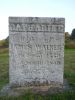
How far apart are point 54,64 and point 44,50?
0.46 m

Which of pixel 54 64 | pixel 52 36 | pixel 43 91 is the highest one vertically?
pixel 52 36

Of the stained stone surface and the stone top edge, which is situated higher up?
the stone top edge

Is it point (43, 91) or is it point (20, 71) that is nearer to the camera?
point (43, 91)

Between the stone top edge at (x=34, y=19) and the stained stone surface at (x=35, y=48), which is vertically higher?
the stone top edge at (x=34, y=19)

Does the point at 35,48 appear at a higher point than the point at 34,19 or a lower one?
lower

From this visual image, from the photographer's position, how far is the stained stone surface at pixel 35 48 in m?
7.75

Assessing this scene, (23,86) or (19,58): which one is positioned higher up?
(19,58)

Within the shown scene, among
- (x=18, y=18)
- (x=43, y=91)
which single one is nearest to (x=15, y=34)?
(x=18, y=18)

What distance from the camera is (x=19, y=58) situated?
784cm

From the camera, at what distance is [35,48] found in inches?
307

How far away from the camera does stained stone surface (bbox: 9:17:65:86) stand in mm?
7754

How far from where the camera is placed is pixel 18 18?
7715 millimetres

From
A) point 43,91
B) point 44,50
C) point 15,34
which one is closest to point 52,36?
point 44,50

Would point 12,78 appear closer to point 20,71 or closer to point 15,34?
point 20,71
